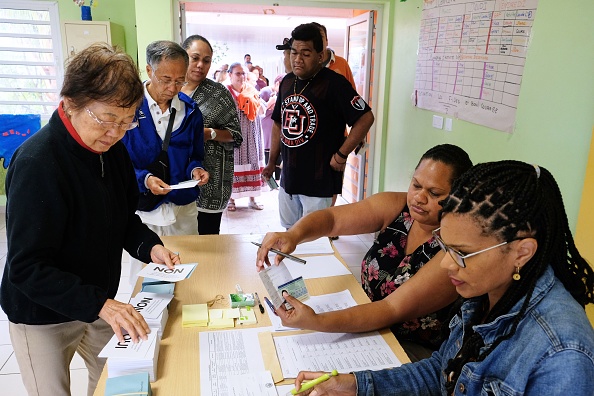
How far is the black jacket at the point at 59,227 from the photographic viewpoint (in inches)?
47.2

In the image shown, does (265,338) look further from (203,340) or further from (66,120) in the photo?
(66,120)

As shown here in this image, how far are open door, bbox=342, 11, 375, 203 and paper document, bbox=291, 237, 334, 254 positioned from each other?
210 cm

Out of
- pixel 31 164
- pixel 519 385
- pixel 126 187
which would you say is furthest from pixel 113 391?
pixel 519 385

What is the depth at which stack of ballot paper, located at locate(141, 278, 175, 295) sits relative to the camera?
1.55 m

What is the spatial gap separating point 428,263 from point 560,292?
1.78 feet

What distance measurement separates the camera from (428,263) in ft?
4.79

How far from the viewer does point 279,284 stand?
138 centimetres

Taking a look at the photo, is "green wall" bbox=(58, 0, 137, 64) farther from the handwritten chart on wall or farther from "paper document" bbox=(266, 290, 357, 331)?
"paper document" bbox=(266, 290, 357, 331)

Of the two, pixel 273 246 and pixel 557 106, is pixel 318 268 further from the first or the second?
pixel 557 106

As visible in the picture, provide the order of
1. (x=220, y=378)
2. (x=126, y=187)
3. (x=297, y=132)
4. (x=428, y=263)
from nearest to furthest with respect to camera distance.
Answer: (x=220, y=378) → (x=428, y=263) → (x=126, y=187) → (x=297, y=132)

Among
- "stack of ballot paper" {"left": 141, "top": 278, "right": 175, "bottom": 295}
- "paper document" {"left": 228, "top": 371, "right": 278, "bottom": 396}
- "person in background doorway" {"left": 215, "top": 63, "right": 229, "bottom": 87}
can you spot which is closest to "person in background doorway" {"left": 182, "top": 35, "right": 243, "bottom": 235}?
"stack of ballot paper" {"left": 141, "top": 278, "right": 175, "bottom": 295}

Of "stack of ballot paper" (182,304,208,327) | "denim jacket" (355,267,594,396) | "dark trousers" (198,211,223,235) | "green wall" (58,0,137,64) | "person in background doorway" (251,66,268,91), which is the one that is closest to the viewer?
"denim jacket" (355,267,594,396)

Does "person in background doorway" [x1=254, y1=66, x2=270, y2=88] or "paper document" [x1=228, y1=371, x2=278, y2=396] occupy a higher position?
"person in background doorway" [x1=254, y1=66, x2=270, y2=88]

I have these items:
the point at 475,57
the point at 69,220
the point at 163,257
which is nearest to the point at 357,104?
the point at 475,57
